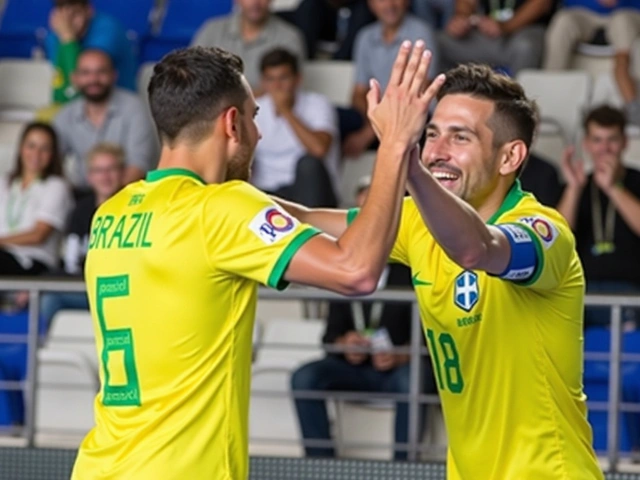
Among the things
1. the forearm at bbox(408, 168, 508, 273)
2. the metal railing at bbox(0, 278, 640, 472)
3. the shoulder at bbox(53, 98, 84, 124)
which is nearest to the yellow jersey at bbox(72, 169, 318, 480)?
the forearm at bbox(408, 168, 508, 273)

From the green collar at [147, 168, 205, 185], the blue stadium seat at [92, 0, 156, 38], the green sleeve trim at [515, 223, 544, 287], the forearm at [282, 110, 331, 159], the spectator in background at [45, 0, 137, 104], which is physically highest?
the blue stadium seat at [92, 0, 156, 38]

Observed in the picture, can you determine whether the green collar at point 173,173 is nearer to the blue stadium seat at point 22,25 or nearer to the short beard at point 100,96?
the short beard at point 100,96

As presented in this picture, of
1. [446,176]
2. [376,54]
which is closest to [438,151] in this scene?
[446,176]

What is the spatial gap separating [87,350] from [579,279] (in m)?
4.43

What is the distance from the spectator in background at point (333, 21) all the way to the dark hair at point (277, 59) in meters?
1.33

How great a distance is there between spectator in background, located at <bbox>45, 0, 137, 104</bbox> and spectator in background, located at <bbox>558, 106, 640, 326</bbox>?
10.8ft

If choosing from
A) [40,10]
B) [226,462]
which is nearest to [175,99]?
[226,462]

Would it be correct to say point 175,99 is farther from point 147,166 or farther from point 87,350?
point 147,166

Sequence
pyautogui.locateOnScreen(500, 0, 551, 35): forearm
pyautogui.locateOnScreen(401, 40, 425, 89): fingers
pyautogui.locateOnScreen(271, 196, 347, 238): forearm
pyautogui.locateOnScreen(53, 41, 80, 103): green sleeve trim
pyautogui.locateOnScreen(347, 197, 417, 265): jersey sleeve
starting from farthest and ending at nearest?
pyautogui.locateOnScreen(53, 41, 80, 103): green sleeve trim < pyautogui.locateOnScreen(500, 0, 551, 35): forearm < pyautogui.locateOnScreen(271, 196, 347, 238): forearm < pyautogui.locateOnScreen(347, 197, 417, 265): jersey sleeve < pyautogui.locateOnScreen(401, 40, 425, 89): fingers

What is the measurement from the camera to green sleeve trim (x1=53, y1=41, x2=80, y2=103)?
32.1 feet

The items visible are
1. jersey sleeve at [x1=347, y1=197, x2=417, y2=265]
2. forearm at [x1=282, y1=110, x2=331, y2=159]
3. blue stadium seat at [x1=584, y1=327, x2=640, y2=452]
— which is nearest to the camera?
jersey sleeve at [x1=347, y1=197, x2=417, y2=265]

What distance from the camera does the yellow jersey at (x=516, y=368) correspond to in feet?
12.9

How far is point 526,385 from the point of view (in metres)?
3.94

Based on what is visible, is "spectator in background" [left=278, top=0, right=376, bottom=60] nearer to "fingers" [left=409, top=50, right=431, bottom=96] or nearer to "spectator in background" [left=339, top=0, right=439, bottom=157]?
"spectator in background" [left=339, top=0, right=439, bottom=157]
